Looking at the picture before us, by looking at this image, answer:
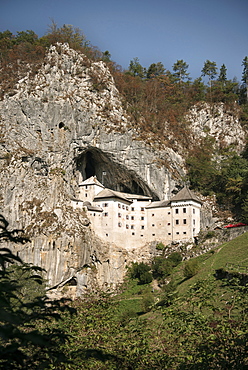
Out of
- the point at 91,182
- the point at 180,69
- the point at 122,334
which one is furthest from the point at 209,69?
the point at 122,334

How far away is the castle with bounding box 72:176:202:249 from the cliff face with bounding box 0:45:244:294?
175 cm

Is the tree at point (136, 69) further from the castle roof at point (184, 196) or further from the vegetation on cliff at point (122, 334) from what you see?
the vegetation on cliff at point (122, 334)

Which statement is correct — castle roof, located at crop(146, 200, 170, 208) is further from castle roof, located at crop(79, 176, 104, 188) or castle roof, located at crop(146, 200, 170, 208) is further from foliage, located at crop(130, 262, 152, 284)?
foliage, located at crop(130, 262, 152, 284)

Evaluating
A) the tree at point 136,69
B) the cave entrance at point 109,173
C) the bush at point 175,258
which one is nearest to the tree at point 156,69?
the tree at point 136,69

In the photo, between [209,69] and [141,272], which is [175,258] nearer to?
[141,272]

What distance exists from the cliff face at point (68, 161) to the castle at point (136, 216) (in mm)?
1749

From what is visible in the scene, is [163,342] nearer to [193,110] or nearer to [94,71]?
[94,71]

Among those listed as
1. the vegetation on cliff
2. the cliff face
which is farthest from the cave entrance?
the vegetation on cliff

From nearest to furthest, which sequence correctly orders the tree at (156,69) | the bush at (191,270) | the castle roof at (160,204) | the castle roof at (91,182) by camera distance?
1. the bush at (191,270)
2. the castle roof at (160,204)
3. the castle roof at (91,182)
4. the tree at (156,69)

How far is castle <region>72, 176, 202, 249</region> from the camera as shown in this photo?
190 feet

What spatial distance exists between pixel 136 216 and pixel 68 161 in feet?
42.8

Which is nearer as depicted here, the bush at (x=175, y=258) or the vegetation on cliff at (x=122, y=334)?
the vegetation on cliff at (x=122, y=334)

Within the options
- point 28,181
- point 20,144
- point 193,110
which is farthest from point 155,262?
point 193,110

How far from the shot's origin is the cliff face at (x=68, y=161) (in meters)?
53.2
